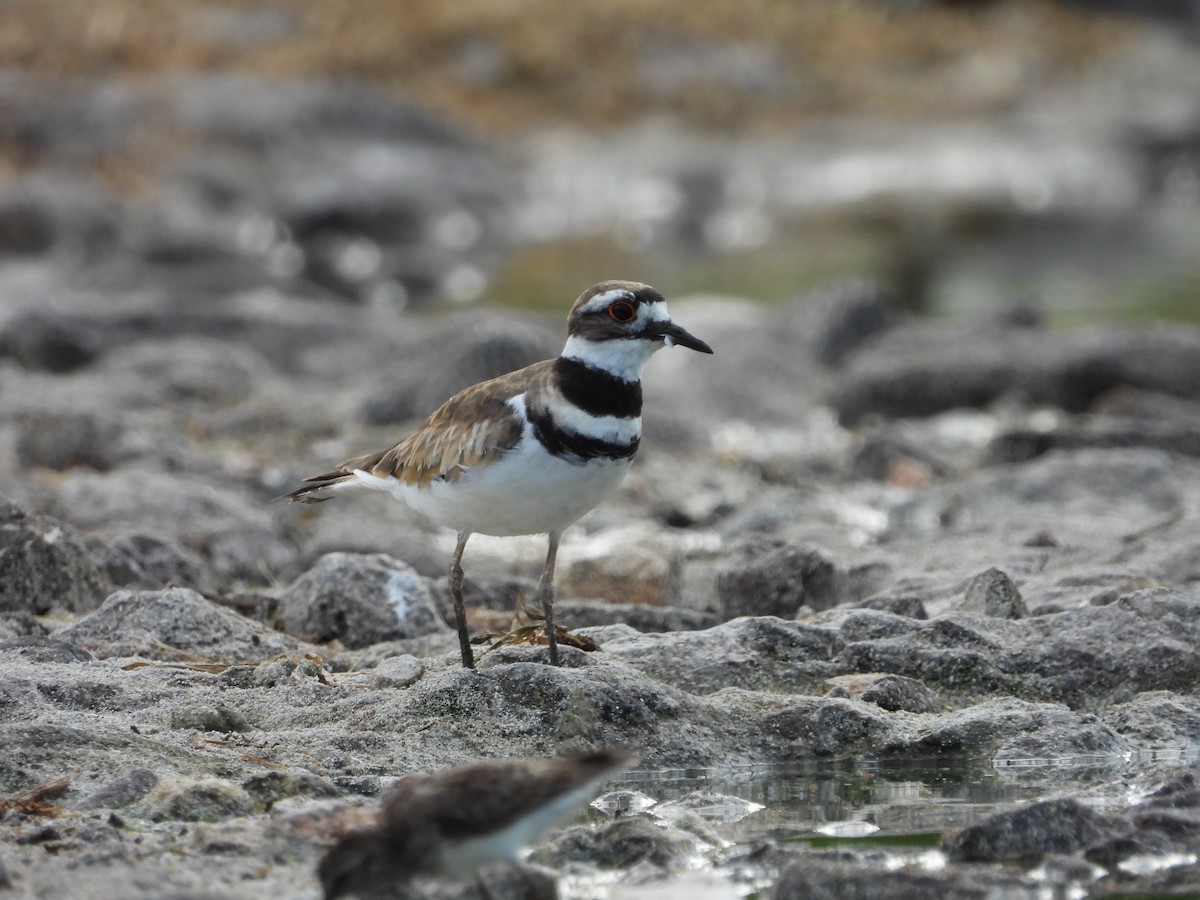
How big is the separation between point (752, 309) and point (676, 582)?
8.67 meters

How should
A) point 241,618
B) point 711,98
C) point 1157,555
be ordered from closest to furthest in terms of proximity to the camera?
point 241,618 < point 1157,555 < point 711,98

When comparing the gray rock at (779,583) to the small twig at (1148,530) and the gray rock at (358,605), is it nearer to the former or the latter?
the gray rock at (358,605)

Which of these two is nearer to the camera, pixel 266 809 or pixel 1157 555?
pixel 266 809

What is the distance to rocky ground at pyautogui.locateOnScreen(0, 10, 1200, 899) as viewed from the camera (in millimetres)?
3930

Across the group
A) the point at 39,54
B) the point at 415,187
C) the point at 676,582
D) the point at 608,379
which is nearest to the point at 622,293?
the point at 608,379

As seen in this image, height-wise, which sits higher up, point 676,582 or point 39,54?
point 39,54

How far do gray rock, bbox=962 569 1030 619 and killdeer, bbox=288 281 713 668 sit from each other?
148 centimetres

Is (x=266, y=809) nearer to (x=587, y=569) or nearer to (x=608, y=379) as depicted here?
(x=608, y=379)

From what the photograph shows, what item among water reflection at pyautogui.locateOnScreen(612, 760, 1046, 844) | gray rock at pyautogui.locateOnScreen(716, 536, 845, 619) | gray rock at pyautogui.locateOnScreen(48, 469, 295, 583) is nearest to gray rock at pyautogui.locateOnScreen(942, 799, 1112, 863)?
water reflection at pyautogui.locateOnScreen(612, 760, 1046, 844)

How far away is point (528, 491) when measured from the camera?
479cm

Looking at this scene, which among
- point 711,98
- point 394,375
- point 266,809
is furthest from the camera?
point 711,98

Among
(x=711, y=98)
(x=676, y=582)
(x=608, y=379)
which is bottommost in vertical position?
(x=676, y=582)

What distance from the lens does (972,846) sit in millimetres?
3855

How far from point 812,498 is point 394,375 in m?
3.52
